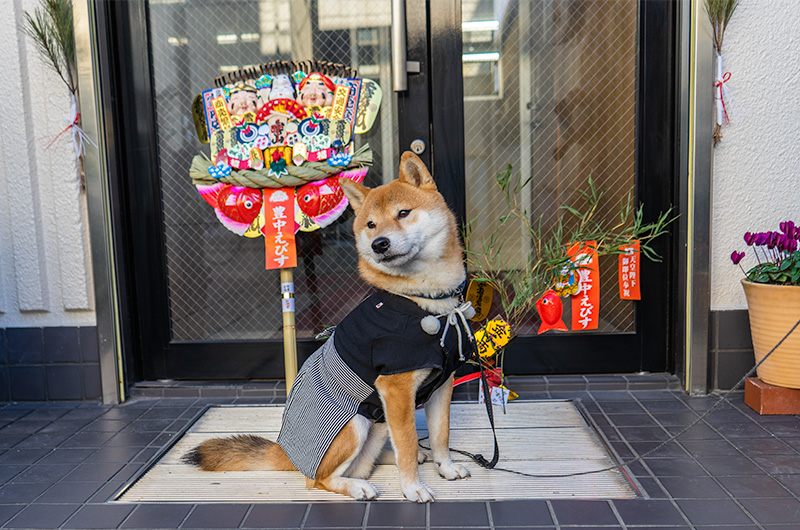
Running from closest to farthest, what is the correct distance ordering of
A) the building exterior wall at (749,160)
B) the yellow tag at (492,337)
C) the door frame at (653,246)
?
the yellow tag at (492,337) → the building exterior wall at (749,160) → the door frame at (653,246)

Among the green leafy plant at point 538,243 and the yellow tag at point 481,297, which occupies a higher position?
the green leafy plant at point 538,243

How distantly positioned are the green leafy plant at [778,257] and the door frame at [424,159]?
0.39m

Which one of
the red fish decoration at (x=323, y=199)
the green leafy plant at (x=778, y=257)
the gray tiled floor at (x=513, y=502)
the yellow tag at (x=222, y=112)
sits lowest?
the gray tiled floor at (x=513, y=502)

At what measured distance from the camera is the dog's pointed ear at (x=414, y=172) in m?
1.99

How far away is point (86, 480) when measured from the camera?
2.19 m

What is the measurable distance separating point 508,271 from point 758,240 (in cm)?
117

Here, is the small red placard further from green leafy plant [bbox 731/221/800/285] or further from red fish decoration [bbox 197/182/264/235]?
red fish decoration [bbox 197/182/264/235]

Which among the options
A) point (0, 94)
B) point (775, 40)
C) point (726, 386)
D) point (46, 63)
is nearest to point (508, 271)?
point (726, 386)

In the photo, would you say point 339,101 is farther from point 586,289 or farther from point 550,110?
point 586,289

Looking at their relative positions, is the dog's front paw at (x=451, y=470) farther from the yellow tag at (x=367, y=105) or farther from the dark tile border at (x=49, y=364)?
the dark tile border at (x=49, y=364)

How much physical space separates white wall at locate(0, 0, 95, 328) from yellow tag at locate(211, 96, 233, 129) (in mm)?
839

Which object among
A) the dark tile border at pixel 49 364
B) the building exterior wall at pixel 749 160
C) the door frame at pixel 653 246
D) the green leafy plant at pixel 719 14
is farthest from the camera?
the dark tile border at pixel 49 364

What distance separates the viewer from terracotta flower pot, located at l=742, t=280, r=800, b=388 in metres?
2.52

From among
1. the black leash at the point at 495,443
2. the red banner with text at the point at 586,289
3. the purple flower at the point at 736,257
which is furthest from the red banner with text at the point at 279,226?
the purple flower at the point at 736,257
